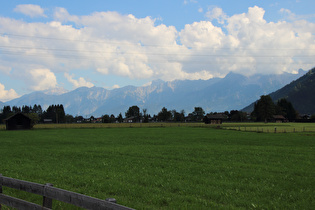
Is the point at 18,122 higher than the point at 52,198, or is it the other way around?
the point at 18,122

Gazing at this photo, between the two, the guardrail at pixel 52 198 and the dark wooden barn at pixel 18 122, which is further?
the dark wooden barn at pixel 18 122

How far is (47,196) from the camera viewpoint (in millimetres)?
6523

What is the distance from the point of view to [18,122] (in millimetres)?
99688

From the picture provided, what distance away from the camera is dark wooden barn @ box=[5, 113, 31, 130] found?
320 ft

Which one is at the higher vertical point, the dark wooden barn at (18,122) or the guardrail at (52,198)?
the dark wooden barn at (18,122)

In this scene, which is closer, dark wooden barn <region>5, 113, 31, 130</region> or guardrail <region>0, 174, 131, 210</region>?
guardrail <region>0, 174, 131, 210</region>

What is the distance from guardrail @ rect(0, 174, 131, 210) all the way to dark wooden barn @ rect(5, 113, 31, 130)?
103 metres

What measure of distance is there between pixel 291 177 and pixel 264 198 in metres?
5.42

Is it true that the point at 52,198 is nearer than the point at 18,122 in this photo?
Yes

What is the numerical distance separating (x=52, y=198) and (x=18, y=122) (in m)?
106

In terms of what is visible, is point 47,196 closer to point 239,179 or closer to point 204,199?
point 204,199

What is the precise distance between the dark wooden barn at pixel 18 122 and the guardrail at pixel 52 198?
103307mm

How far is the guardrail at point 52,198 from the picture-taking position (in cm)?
522

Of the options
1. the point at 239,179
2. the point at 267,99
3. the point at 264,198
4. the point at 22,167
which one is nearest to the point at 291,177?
the point at 239,179
